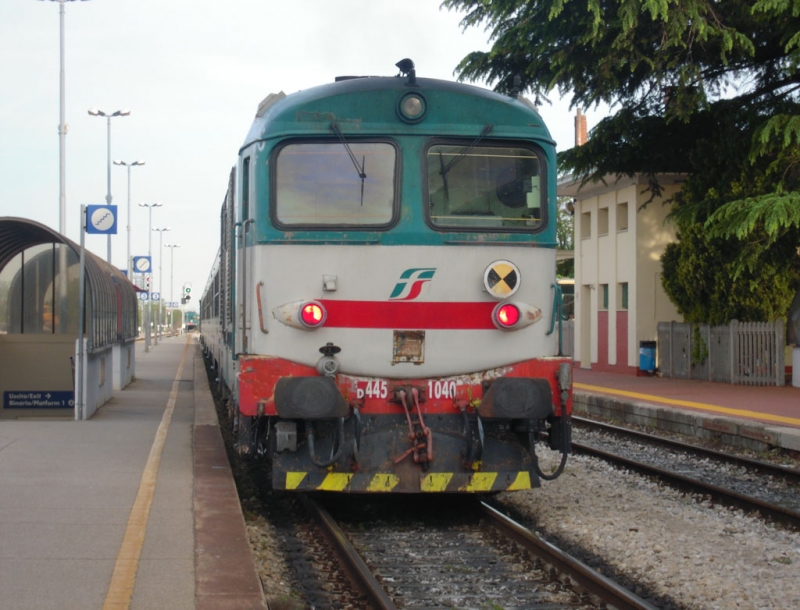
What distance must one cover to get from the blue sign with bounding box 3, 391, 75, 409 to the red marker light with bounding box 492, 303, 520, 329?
8.52m

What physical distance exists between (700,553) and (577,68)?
15918 millimetres

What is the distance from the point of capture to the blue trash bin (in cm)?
2700

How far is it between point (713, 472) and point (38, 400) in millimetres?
8883

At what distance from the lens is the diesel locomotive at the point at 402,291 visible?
7.48m

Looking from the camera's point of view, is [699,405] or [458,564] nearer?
[458,564]

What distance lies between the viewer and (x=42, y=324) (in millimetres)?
14727

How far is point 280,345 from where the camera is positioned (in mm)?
7527

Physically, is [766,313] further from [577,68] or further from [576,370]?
[576,370]

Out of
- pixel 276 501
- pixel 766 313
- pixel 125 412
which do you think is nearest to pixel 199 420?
pixel 125 412

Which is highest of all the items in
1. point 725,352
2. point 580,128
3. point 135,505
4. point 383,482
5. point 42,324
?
point 580,128

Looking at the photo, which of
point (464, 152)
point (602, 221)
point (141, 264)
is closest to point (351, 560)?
point (464, 152)

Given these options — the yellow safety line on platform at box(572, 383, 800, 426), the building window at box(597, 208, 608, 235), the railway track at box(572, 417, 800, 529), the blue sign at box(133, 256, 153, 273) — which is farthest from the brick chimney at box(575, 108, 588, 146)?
the railway track at box(572, 417, 800, 529)

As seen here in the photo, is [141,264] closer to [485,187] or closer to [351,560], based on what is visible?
[485,187]

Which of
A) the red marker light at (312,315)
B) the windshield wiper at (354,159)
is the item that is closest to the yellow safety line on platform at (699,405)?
the windshield wiper at (354,159)
